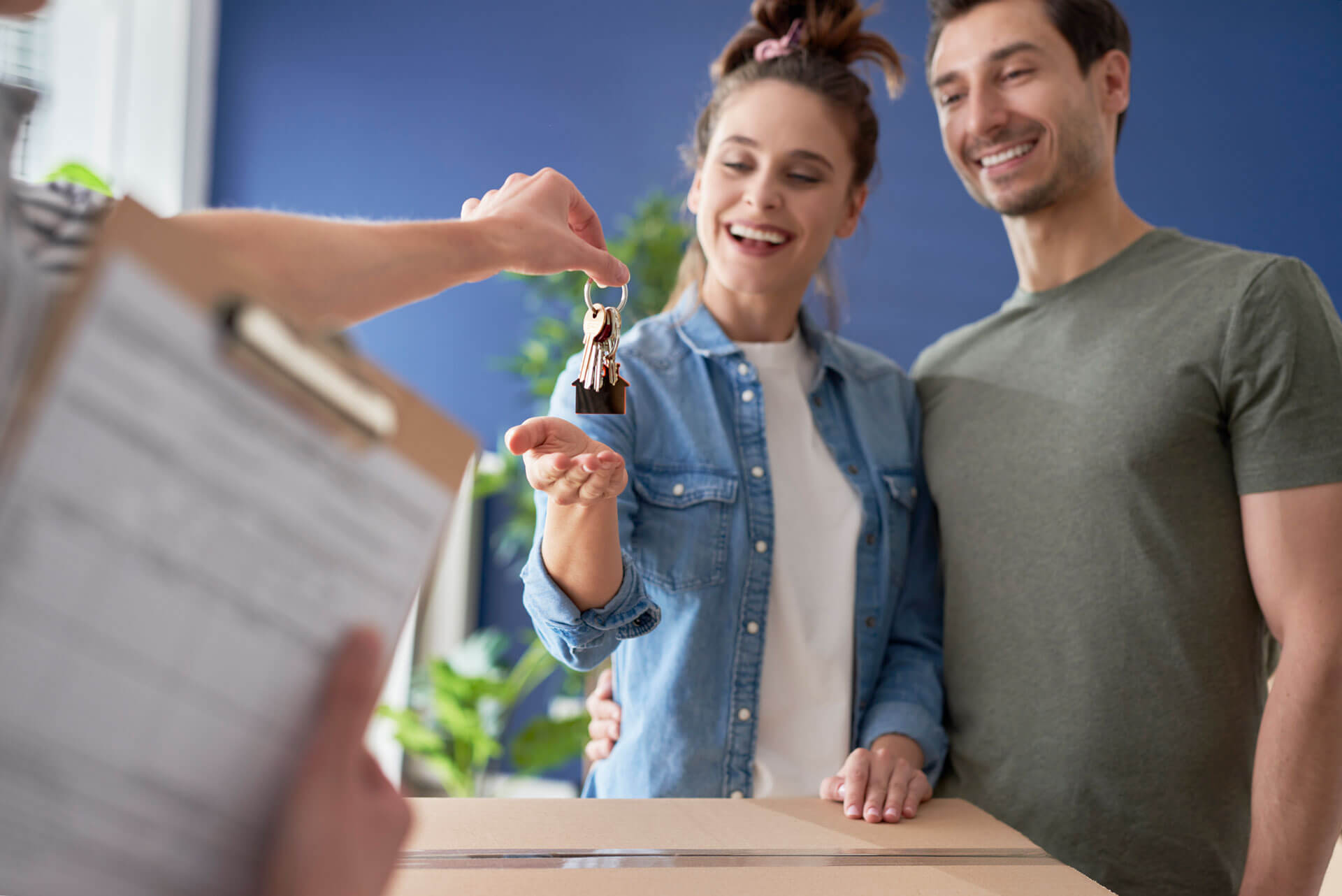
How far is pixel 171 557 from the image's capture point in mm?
318

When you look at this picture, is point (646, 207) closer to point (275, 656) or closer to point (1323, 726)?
point (1323, 726)

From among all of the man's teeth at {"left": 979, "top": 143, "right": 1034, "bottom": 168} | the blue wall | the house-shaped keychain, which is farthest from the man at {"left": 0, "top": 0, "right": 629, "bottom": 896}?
the blue wall

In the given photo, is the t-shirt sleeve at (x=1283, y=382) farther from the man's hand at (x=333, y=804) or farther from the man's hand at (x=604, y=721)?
the man's hand at (x=333, y=804)

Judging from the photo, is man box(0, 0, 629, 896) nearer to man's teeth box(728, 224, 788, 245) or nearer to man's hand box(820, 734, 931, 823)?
man's hand box(820, 734, 931, 823)

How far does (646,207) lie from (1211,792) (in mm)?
2308

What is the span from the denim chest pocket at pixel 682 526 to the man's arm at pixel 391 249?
0.50 meters

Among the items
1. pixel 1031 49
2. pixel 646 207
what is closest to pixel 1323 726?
pixel 1031 49

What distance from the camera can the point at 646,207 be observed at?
9.75 feet

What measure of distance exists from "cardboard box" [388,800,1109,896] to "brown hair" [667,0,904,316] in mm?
783

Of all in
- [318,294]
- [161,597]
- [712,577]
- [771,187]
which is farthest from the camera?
[771,187]

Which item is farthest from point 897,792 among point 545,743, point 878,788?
point 545,743

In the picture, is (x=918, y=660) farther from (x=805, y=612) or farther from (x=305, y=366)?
(x=305, y=366)

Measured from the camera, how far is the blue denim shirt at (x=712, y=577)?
1.12 meters

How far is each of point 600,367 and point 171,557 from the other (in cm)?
60
